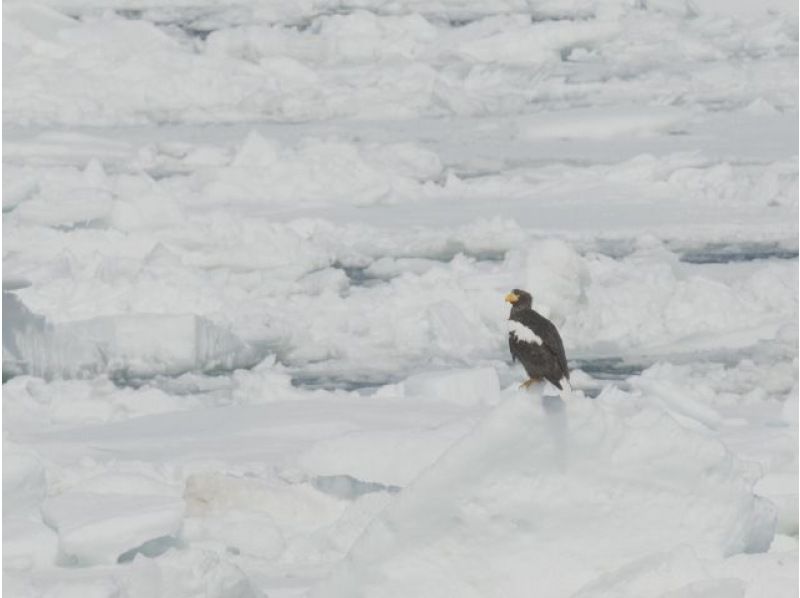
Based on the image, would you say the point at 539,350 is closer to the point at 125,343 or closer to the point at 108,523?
the point at 108,523

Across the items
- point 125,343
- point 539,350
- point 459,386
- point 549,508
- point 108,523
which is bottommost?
point 125,343

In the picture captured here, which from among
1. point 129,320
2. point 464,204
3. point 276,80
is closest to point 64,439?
point 129,320

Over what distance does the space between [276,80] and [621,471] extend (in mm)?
13088

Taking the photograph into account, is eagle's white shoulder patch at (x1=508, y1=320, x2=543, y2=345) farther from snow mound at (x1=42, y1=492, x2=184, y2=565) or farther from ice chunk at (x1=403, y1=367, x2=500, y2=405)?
ice chunk at (x1=403, y1=367, x2=500, y2=405)

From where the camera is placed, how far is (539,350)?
17.0 ft

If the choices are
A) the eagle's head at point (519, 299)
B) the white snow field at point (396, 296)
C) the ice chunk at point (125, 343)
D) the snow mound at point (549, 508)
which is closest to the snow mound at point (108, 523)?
the white snow field at point (396, 296)

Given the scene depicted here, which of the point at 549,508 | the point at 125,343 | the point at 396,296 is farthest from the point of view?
the point at 396,296

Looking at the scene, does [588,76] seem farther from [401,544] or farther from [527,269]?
[401,544]

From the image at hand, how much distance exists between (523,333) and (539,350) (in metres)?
0.12

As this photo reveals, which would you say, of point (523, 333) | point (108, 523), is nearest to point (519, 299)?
point (523, 333)

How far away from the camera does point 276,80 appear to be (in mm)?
17703

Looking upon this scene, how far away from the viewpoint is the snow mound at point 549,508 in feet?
15.9

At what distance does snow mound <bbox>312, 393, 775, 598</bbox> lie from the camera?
4.84 m

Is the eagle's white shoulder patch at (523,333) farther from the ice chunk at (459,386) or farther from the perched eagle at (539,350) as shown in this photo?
the ice chunk at (459,386)
